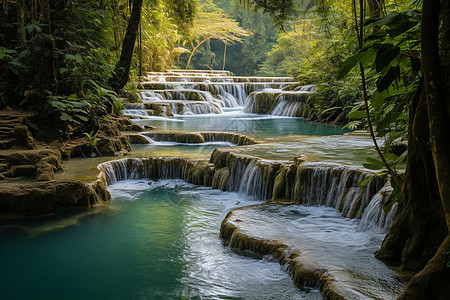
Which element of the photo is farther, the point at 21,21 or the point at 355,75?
the point at 355,75

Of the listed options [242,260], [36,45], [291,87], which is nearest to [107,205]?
[242,260]

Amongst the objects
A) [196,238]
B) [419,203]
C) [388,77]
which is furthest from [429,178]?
[196,238]

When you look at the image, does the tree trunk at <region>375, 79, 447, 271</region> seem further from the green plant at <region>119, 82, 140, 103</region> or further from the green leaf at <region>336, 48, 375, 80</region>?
the green plant at <region>119, 82, 140, 103</region>

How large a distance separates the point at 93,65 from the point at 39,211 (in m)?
4.22

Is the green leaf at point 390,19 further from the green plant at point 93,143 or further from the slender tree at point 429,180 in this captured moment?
the green plant at point 93,143

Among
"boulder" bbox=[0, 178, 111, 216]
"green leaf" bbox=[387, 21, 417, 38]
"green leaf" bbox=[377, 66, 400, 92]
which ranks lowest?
"boulder" bbox=[0, 178, 111, 216]

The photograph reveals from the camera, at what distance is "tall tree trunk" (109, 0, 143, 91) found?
10.6 metres

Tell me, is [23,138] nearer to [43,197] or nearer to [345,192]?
[43,197]

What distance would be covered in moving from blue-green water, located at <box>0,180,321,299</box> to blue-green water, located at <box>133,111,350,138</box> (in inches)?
215

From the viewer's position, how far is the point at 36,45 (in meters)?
8.29

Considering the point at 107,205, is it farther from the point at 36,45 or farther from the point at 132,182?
the point at 36,45

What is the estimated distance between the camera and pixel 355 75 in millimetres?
9914

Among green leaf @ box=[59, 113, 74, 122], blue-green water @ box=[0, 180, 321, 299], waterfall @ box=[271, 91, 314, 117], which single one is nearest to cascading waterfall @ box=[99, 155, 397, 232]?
blue-green water @ box=[0, 180, 321, 299]

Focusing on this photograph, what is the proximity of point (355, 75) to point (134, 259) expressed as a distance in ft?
23.8
